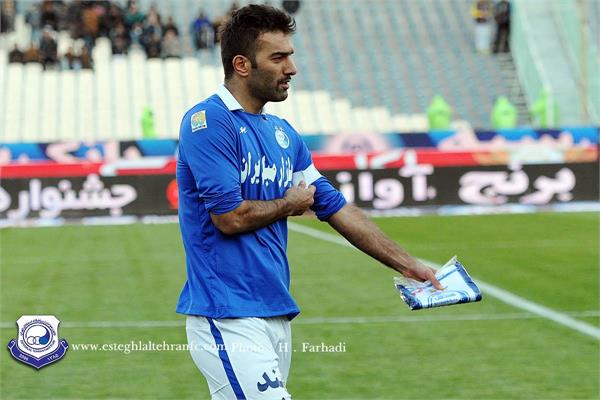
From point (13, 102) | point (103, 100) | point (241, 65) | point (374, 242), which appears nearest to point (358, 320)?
point (374, 242)

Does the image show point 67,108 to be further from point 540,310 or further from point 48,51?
point 540,310

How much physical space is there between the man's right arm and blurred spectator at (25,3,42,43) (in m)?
33.5

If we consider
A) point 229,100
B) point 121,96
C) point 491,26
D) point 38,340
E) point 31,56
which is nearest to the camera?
point 229,100

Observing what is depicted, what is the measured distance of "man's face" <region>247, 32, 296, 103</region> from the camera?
4746mm

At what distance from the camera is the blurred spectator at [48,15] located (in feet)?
120

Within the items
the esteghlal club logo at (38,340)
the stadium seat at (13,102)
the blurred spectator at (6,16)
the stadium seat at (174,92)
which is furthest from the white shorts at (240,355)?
the blurred spectator at (6,16)

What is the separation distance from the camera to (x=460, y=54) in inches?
1542

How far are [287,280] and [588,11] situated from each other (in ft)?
116

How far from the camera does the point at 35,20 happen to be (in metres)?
37.3

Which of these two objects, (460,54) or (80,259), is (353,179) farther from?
(460,54)

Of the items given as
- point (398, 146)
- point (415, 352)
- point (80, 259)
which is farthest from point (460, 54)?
point (415, 352)

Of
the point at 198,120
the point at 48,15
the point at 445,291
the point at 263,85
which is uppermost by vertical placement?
the point at 48,15

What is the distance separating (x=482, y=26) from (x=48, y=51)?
13.0 meters

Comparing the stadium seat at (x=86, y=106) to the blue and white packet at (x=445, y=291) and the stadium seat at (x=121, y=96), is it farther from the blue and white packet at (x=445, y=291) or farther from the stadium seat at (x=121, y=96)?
the blue and white packet at (x=445, y=291)
